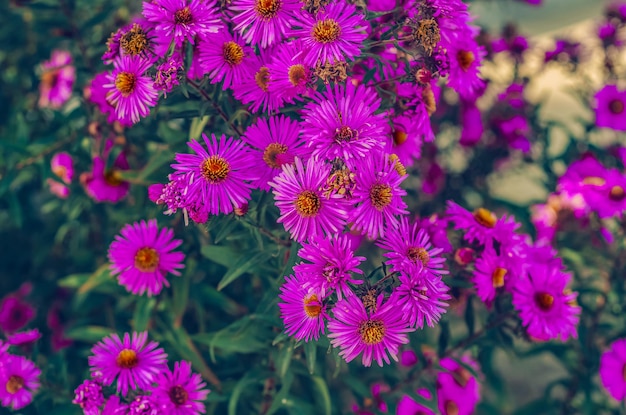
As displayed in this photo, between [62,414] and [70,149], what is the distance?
24.5 inches

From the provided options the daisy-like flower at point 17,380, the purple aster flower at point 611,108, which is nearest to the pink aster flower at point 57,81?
the daisy-like flower at point 17,380

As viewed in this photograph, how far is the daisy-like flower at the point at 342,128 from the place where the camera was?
0.83 m

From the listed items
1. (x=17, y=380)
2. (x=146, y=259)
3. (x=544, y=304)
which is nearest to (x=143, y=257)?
(x=146, y=259)

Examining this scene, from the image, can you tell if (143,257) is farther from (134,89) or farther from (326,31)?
(326,31)

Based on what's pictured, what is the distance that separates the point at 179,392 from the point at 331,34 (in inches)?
25.8

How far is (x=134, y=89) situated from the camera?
94 cm

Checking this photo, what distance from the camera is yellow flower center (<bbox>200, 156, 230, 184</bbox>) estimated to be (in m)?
0.87

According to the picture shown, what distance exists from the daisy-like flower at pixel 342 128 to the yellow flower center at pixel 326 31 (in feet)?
0.24

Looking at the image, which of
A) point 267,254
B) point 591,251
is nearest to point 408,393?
point 267,254

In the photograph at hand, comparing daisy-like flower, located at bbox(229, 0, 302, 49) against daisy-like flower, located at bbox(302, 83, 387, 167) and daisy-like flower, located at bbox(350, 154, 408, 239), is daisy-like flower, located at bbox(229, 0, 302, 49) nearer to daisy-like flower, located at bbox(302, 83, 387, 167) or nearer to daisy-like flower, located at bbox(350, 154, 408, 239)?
daisy-like flower, located at bbox(302, 83, 387, 167)

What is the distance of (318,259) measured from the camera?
82 cm

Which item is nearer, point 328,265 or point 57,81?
point 328,265

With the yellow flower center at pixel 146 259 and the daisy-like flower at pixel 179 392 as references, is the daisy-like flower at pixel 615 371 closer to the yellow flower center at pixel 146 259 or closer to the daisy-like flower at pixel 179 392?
the daisy-like flower at pixel 179 392

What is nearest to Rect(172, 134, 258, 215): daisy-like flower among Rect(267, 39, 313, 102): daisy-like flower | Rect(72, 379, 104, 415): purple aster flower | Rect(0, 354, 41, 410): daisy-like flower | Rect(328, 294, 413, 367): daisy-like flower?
Rect(267, 39, 313, 102): daisy-like flower
